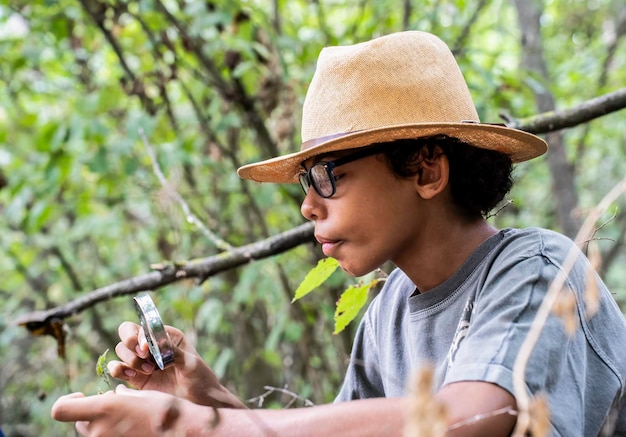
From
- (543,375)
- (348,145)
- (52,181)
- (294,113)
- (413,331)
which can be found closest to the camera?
(543,375)

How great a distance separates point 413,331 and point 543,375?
582 mm

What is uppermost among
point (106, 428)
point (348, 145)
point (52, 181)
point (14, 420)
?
point (348, 145)

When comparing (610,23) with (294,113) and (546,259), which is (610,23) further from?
(546,259)

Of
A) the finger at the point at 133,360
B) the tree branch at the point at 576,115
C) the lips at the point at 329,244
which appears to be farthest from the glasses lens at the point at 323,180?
the tree branch at the point at 576,115

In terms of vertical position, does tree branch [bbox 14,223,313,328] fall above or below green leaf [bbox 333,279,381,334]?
below

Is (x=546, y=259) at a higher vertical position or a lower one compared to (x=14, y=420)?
higher

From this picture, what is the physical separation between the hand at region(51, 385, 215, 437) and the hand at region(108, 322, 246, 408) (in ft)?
1.33

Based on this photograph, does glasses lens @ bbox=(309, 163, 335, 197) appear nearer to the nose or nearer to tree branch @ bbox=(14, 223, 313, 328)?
the nose

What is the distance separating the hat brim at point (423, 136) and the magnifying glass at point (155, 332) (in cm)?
53

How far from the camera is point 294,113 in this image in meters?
3.70

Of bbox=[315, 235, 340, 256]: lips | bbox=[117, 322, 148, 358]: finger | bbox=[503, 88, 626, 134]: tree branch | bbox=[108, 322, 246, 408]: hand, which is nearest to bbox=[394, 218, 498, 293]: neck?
bbox=[315, 235, 340, 256]: lips

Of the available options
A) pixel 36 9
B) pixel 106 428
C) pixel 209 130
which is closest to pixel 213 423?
pixel 106 428

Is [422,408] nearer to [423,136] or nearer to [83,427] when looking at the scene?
[83,427]

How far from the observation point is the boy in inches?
51.9
